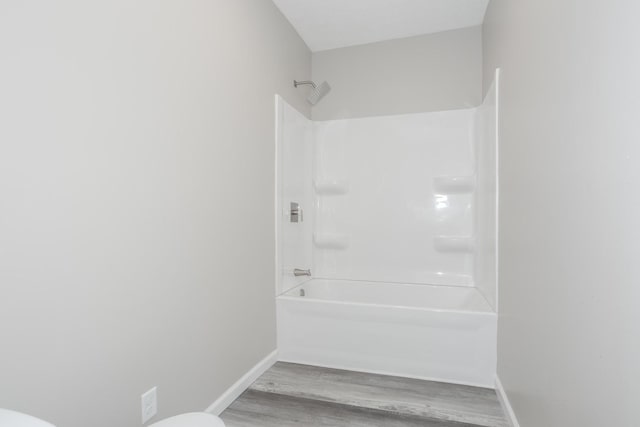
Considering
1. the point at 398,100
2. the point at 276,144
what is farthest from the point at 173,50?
the point at 398,100

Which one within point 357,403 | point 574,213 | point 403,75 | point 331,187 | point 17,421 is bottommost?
point 357,403

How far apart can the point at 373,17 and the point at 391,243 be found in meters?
1.82

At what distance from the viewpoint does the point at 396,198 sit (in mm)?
3086

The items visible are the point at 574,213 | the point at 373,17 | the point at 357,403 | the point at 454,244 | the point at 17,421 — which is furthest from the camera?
the point at 454,244

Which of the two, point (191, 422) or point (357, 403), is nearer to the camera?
point (191, 422)

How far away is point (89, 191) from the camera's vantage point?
119 cm

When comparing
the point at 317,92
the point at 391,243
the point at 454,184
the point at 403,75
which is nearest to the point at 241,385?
the point at 391,243

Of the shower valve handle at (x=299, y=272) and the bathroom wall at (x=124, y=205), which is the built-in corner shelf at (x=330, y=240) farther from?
the bathroom wall at (x=124, y=205)

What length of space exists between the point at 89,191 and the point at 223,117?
94 centimetres

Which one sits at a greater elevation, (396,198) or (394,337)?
(396,198)

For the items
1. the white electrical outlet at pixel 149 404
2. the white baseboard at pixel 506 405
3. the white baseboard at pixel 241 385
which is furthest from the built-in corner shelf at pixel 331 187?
the white electrical outlet at pixel 149 404

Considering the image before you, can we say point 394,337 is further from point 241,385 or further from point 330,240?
point 330,240

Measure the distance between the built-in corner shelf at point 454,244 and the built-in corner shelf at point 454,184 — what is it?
38 cm

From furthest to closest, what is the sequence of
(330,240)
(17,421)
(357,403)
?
(330,240) → (357,403) → (17,421)
